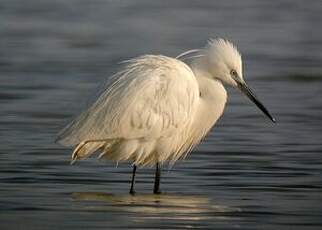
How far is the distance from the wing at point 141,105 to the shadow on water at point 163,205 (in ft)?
2.37

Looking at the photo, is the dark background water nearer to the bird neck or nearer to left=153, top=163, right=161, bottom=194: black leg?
left=153, top=163, right=161, bottom=194: black leg

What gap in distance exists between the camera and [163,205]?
11.3 meters

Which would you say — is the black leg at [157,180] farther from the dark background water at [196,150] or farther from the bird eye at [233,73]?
the bird eye at [233,73]

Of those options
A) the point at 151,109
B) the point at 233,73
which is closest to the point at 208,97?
the point at 233,73

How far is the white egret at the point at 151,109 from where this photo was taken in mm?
12305

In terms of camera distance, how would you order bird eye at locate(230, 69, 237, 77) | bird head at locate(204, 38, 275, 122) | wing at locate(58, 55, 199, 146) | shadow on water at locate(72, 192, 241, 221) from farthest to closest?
1. bird eye at locate(230, 69, 237, 77)
2. bird head at locate(204, 38, 275, 122)
3. wing at locate(58, 55, 199, 146)
4. shadow on water at locate(72, 192, 241, 221)

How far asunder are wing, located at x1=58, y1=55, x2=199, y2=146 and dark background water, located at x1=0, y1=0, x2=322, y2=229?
15.9 inches

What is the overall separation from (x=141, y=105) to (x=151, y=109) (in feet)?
0.37

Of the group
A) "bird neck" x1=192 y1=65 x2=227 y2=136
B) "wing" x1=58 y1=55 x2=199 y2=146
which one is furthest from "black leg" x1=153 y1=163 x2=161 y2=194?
"bird neck" x1=192 y1=65 x2=227 y2=136

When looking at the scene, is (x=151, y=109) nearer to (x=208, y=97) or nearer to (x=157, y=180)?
(x=157, y=180)

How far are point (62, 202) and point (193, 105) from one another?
212 cm

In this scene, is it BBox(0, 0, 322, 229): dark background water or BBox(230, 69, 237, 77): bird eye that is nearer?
BBox(0, 0, 322, 229): dark background water

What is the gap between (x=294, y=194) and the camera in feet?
38.8

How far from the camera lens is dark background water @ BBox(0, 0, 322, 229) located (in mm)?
10859
